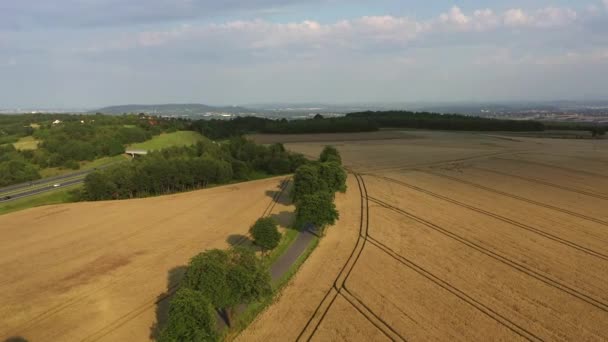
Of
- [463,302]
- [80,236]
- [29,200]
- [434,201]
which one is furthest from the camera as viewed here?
[29,200]

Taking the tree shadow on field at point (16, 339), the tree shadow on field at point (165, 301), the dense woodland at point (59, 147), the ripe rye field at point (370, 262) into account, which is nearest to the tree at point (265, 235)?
the ripe rye field at point (370, 262)

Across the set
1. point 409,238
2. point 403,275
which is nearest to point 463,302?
point 403,275

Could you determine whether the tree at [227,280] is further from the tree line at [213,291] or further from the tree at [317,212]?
the tree at [317,212]

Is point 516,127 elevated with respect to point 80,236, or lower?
elevated

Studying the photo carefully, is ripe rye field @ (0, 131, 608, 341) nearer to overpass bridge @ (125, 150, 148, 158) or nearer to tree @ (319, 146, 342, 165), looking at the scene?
tree @ (319, 146, 342, 165)

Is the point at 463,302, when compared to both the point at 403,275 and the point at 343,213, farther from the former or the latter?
the point at 343,213

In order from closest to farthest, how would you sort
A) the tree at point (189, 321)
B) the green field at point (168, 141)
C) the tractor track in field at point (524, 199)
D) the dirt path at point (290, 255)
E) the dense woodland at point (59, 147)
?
the tree at point (189, 321), the dirt path at point (290, 255), the tractor track in field at point (524, 199), the dense woodland at point (59, 147), the green field at point (168, 141)

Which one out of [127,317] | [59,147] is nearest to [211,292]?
[127,317]

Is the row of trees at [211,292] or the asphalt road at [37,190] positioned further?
the asphalt road at [37,190]
